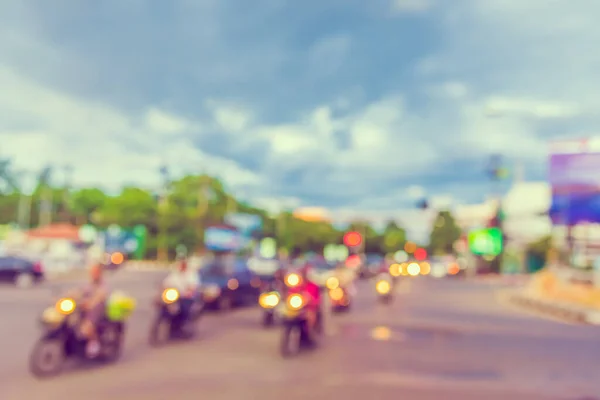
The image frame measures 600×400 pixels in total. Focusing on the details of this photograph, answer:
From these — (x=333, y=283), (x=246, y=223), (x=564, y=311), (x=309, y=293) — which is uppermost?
(x=246, y=223)

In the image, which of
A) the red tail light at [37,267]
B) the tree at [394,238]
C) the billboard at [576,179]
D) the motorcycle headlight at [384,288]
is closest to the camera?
the motorcycle headlight at [384,288]

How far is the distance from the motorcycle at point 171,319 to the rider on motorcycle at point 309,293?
6.47 feet

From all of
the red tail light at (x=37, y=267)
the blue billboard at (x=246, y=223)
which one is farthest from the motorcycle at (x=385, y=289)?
the blue billboard at (x=246, y=223)

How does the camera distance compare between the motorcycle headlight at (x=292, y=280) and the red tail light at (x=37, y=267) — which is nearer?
the motorcycle headlight at (x=292, y=280)

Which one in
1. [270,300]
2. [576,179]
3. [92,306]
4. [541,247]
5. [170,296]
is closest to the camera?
[92,306]

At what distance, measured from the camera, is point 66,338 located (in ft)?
29.3

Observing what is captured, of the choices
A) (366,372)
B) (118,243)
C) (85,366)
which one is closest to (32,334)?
(85,366)

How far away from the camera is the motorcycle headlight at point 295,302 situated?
11.3 m

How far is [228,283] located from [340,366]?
10484 millimetres

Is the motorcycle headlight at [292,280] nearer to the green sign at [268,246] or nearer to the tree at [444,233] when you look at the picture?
the green sign at [268,246]

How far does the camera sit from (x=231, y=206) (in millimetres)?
78375

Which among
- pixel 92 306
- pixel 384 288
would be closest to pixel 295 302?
pixel 92 306

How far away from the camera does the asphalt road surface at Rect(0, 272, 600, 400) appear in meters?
7.89

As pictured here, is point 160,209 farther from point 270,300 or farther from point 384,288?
point 270,300
